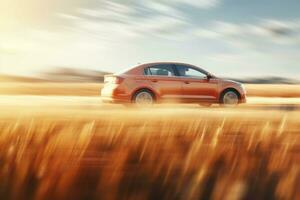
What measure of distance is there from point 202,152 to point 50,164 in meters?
1.17

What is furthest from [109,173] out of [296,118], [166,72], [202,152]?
[166,72]

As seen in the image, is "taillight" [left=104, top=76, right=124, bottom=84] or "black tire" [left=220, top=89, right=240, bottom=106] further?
"black tire" [left=220, top=89, right=240, bottom=106]

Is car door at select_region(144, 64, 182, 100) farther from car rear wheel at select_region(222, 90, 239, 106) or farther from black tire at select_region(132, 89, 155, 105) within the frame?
car rear wheel at select_region(222, 90, 239, 106)

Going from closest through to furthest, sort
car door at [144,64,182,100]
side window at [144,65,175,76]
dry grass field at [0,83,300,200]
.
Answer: dry grass field at [0,83,300,200], car door at [144,64,182,100], side window at [144,65,175,76]

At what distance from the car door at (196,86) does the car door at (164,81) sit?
0.58 feet

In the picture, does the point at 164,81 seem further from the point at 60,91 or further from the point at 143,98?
the point at 60,91

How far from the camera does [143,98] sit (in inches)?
664

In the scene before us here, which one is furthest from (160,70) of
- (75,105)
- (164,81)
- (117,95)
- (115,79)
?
(75,105)

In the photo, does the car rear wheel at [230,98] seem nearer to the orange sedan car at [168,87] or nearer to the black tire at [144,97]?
the orange sedan car at [168,87]

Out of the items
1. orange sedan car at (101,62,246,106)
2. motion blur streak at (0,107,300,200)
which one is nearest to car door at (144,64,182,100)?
orange sedan car at (101,62,246,106)

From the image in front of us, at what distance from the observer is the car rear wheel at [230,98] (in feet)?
59.1

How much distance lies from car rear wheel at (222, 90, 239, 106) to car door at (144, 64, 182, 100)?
1.31 metres

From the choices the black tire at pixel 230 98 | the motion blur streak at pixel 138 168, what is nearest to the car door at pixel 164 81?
the black tire at pixel 230 98

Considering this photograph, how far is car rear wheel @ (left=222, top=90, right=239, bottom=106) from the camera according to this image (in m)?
18.0
